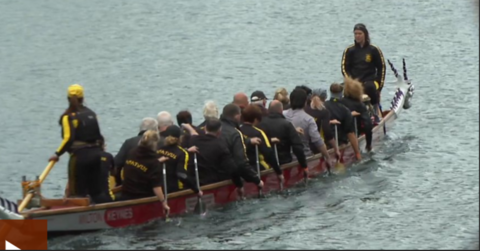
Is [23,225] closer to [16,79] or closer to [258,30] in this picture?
[16,79]

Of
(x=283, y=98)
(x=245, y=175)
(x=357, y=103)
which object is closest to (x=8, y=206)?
(x=245, y=175)

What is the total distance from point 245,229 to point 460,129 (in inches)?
419

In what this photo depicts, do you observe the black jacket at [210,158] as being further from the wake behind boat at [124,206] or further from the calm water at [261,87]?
the calm water at [261,87]

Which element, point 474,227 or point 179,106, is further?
point 179,106

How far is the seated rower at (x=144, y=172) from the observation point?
2253 cm

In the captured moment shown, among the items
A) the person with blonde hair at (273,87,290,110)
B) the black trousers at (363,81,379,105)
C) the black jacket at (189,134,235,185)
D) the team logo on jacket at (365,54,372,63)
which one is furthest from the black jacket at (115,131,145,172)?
the team logo on jacket at (365,54,372,63)

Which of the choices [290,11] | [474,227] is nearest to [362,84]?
[474,227]

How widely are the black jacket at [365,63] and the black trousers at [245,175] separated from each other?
6022mm

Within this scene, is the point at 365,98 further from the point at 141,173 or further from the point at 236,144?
Result: the point at 141,173

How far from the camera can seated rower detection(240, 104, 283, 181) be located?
2470 centimetres

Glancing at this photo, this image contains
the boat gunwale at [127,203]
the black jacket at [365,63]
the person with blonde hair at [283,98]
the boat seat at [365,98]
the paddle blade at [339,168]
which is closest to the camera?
the boat gunwale at [127,203]

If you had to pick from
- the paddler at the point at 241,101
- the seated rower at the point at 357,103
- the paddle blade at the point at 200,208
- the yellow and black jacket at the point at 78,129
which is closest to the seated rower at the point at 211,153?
the paddle blade at the point at 200,208

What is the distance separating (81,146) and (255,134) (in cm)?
379

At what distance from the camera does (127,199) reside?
23.2 meters
